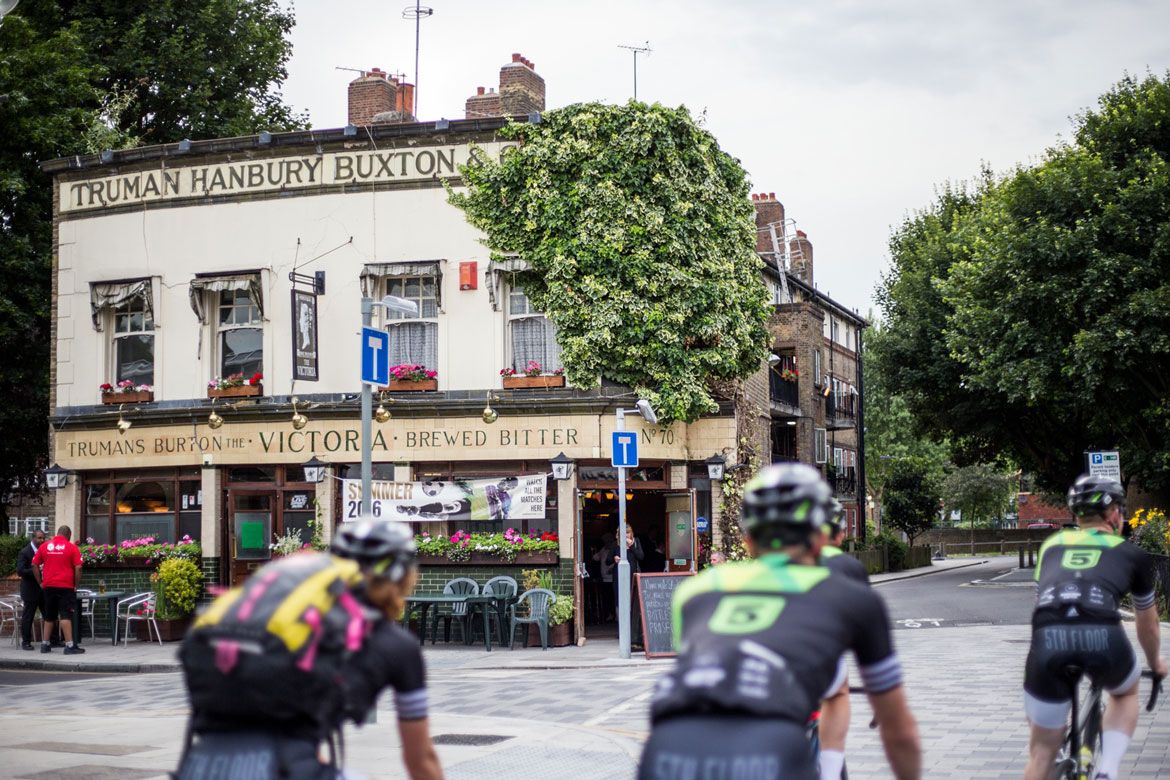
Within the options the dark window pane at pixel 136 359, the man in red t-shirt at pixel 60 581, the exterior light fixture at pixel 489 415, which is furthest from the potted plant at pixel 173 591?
the exterior light fixture at pixel 489 415

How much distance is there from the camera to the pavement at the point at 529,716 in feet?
33.3

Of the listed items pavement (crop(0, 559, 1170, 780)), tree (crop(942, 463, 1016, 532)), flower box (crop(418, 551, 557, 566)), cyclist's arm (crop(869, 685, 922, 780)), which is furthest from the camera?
tree (crop(942, 463, 1016, 532))

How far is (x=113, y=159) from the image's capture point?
25.6 metres

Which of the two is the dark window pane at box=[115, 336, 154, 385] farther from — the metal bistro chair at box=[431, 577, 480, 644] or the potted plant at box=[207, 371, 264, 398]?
the metal bistro chair at box=[431, 577, 480, 644]

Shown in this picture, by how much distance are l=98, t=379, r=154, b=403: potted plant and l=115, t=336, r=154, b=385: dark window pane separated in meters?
0.22

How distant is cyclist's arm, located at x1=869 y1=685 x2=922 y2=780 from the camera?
157 inches

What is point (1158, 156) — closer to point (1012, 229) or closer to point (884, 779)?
point (1012, 229)

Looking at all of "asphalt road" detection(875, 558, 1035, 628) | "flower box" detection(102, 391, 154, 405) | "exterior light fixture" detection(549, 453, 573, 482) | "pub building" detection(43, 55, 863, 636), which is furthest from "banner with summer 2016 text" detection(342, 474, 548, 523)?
"asphalt road" detection(875, 558, 1035, 628)

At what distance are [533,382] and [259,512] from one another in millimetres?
5722

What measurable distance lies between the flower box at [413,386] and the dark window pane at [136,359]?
5086 millimetres

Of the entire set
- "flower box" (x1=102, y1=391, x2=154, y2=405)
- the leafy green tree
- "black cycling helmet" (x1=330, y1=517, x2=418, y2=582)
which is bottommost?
"black cycling helmet" (x1=330, y1=517, x2=418, y2=582)

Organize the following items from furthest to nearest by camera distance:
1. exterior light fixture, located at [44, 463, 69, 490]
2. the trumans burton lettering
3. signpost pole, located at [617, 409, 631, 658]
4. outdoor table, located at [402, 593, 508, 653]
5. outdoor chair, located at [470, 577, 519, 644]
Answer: exterior light fixture, located at [44, 463, 69, 490] → the trumans burton lettering → outdoor chair, located at [470, 577, 519, 644] → outdoor table, located at [402, 593, 508, 653] → signpost pole, located at [617, 409, 631, 658]

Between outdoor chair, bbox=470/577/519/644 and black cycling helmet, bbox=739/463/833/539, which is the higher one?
black cycling helmet, bbox=739/463/833/539

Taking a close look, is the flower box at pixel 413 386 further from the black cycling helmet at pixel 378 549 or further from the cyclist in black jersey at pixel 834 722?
the black cycling helmet at pixel 378 549
